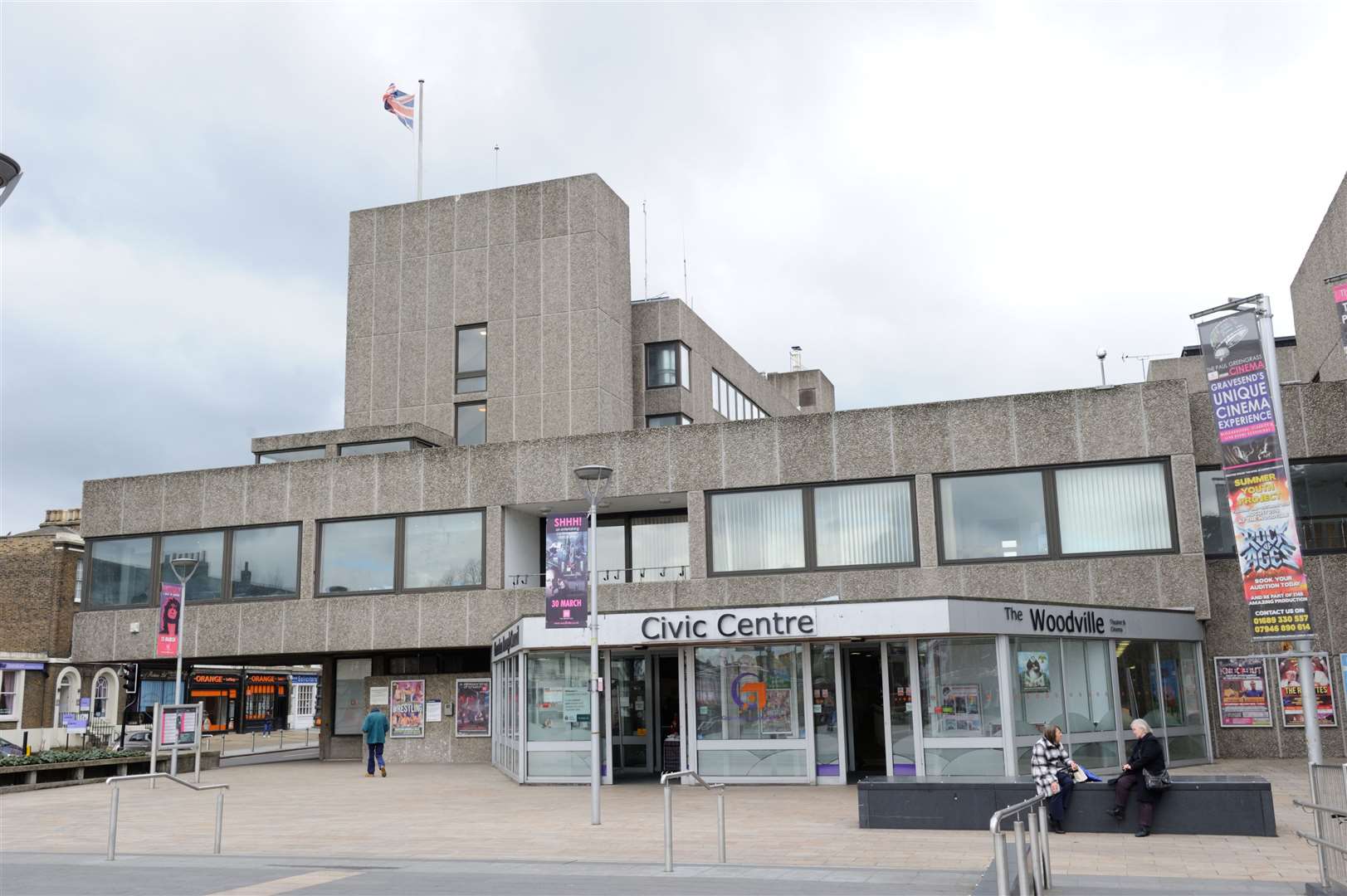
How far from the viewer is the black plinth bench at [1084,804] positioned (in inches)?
535

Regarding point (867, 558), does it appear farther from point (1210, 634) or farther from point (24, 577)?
point (24, 577)

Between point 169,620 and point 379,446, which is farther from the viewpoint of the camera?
point 379,446

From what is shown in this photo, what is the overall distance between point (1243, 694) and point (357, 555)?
19951 mm

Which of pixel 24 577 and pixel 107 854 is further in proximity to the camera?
pixel 24 577

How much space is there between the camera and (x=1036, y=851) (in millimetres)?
9891

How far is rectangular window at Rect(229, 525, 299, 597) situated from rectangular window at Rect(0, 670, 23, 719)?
9498mm

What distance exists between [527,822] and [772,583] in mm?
9864

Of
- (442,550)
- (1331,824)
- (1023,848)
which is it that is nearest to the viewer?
(1023,848)

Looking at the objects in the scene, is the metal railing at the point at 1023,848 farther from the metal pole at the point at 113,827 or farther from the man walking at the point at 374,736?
the man walking at the point at 374,736

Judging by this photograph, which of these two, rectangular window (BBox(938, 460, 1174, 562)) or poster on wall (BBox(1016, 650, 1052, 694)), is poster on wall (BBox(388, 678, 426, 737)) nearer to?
rectangular window (BBox(938, 460, 1174, 562))

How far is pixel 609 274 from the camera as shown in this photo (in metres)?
34.8

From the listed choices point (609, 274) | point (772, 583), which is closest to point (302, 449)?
point (609, 274)

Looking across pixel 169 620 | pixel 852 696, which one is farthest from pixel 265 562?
pixel 852 696

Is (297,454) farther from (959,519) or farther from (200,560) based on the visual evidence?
(959,519)
